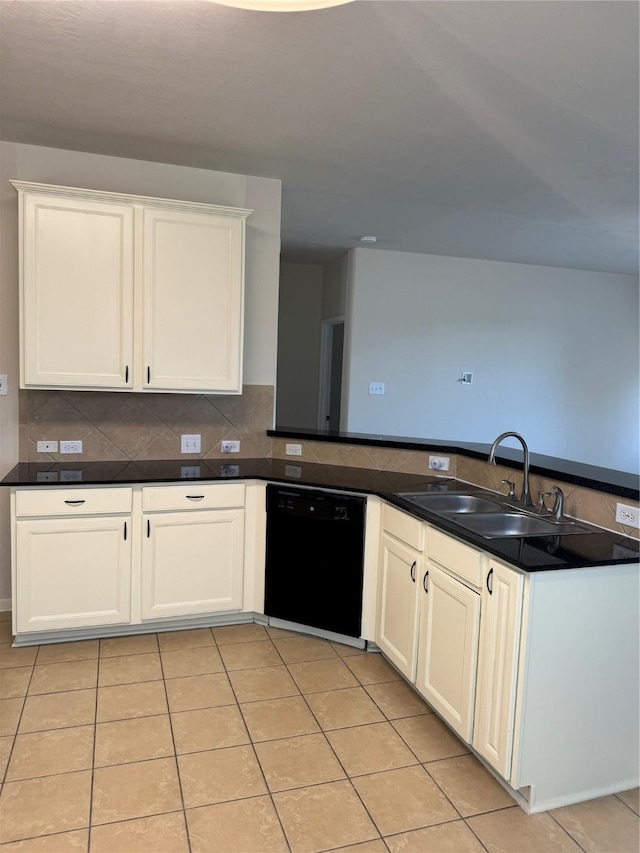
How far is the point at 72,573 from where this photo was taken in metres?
2.98

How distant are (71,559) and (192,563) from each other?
600 mm

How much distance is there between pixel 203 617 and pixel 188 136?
2536 millimetres

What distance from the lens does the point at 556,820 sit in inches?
77.3

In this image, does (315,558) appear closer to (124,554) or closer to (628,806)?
(124,554)

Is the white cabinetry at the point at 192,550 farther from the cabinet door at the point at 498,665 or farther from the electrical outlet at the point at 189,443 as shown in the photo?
the cabinet door at the point at 498,665

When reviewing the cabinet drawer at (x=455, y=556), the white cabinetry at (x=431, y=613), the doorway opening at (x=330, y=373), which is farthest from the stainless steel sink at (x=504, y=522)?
the doorway opening at (x=330, y=373)

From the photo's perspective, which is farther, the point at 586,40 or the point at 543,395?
the point at 543,395

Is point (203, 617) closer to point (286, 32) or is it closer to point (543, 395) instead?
point (286, 32)

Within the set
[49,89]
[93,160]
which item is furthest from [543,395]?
[49,89]

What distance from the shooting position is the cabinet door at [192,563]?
3100 millimetres

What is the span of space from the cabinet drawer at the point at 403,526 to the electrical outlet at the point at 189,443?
4.35ft

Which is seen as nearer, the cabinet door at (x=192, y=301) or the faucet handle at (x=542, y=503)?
the faucet handle at (x=542, y=503)

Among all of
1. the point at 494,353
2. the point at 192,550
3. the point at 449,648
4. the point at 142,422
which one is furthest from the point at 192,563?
the point at 494,353

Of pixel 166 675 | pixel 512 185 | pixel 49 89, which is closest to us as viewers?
pixel 49 89
